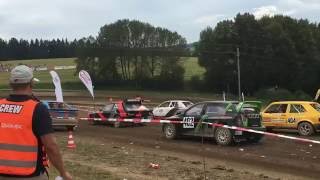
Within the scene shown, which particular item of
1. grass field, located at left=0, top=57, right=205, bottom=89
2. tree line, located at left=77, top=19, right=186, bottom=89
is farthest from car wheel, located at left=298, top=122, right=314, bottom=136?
grass field, located at left=0, top=57, right=205, bottom=89

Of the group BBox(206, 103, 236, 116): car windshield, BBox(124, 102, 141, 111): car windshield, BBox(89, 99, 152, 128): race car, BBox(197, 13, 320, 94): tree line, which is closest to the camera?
BBox(206, 103, 236, 116): car windshield

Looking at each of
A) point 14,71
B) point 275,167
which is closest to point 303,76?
point 275,167

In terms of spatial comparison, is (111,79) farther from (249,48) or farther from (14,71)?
(14,71)

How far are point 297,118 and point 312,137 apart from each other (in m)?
1.47

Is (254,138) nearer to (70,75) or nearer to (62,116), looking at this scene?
(62,116)

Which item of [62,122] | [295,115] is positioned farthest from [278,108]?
[62,122]

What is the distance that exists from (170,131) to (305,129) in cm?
573

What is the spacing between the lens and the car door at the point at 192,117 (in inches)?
843

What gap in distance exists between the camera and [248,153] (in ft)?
59.1

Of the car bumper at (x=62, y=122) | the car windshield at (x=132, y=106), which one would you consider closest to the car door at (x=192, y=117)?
the car bumper at (x=62, y=122)

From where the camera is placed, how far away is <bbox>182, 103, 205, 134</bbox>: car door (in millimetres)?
21422

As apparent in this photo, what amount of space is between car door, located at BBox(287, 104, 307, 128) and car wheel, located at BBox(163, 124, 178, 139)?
5.38 m

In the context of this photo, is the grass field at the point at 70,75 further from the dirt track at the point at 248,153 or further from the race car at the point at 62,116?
the dirt track at the point at 248,153

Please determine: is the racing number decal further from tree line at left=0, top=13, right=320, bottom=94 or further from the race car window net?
tree line at left=0, top=13, right=320, bottom=94
